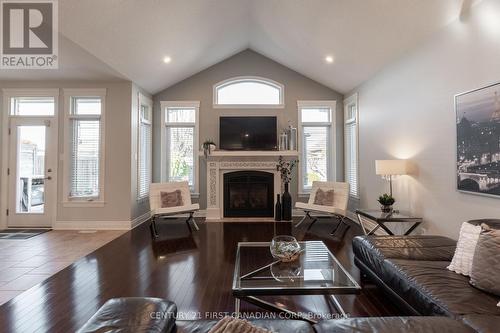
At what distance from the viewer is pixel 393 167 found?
3623 millimetres

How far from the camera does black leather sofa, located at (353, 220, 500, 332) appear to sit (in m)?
1.48

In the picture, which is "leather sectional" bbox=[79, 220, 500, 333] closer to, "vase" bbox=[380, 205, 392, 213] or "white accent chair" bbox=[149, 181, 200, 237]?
"vase" bbox=[380, 205, 392, 213]

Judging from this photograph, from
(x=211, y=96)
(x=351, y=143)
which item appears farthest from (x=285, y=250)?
(x=211, y=96)

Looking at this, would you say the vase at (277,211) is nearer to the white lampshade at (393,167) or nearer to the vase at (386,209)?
the vase at (386,209)

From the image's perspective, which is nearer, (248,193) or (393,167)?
(393,167)

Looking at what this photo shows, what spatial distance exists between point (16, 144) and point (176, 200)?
3235 mm

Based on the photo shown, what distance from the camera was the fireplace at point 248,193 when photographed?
19.3 ft

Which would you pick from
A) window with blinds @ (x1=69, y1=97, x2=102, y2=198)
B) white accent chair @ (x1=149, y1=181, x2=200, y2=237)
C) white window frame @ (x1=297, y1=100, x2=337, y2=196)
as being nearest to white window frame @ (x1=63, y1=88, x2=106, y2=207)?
window with blinds @ (x1=69, y1=97, x2=102, y2=198)

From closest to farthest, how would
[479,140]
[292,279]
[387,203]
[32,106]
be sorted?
[292,279], [479,140], [387,203], [32,106]

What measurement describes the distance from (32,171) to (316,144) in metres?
5.96

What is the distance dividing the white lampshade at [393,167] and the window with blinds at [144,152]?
14.7ft

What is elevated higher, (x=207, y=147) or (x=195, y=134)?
(x=195, y=134)

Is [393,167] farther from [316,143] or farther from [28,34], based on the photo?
[28,34]

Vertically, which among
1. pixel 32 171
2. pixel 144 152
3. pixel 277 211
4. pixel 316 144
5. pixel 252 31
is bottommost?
pixel 277 211
